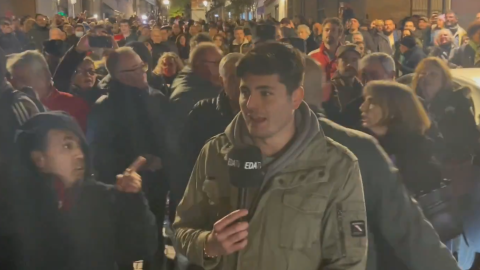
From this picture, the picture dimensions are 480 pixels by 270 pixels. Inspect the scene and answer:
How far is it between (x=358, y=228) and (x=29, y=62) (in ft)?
4.29

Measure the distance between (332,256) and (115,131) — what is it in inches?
40.3

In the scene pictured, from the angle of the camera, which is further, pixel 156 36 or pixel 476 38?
pixel 156 36

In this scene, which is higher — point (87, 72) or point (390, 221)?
point (87, 72)

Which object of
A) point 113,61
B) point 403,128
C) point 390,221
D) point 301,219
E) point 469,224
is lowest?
point 469,224

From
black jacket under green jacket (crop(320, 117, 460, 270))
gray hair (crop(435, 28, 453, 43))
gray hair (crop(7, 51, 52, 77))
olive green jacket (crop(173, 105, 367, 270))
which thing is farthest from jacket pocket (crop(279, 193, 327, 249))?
gray hair (crop(435, 28, 453, 43))

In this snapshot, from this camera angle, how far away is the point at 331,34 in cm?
251

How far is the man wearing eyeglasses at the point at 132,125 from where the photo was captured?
2.08 meters

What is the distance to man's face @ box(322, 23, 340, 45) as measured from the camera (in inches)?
92.4

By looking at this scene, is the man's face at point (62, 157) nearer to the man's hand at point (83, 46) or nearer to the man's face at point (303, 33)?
the man's hand at point (83, 46)

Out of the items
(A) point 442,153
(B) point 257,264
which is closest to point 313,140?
(B) point 257,264

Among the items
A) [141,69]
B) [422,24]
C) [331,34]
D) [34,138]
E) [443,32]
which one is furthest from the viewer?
[422,24]

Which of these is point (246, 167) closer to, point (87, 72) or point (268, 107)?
point (268, 107)

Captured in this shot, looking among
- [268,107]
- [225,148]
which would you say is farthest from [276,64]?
[225,148]

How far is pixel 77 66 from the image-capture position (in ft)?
7.55
